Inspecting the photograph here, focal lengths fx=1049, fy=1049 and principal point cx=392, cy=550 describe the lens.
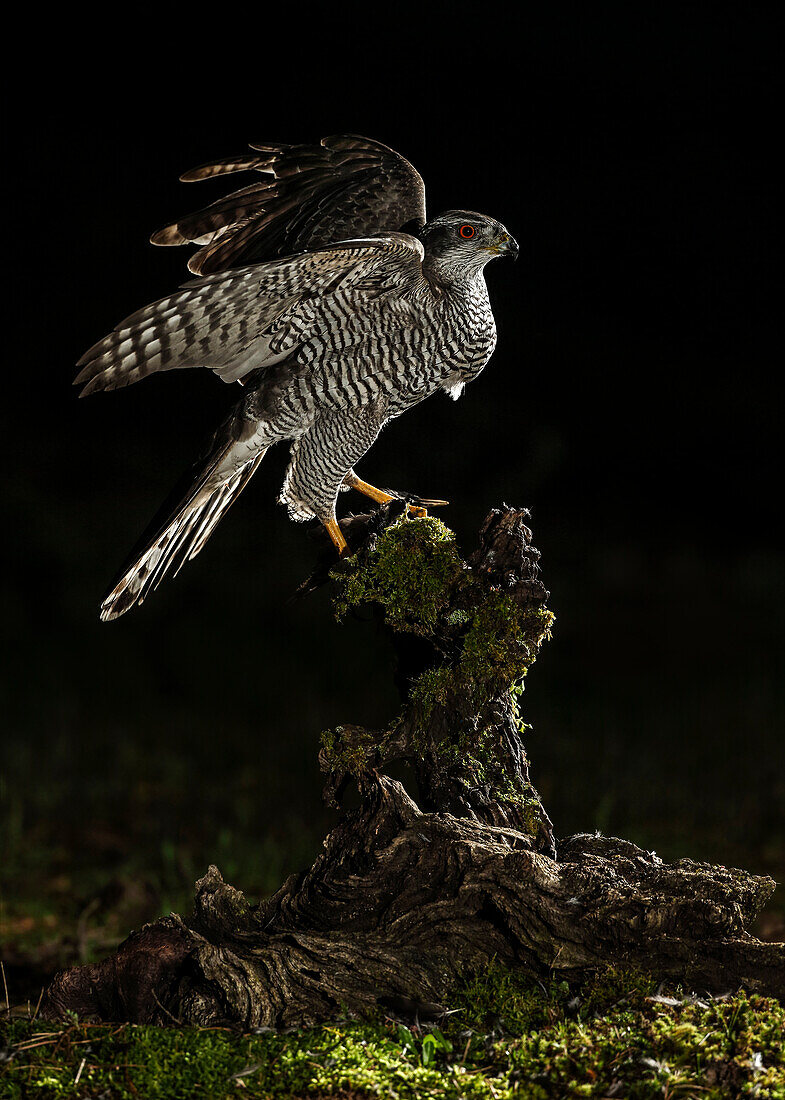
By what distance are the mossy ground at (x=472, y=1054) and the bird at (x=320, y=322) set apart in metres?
1.12

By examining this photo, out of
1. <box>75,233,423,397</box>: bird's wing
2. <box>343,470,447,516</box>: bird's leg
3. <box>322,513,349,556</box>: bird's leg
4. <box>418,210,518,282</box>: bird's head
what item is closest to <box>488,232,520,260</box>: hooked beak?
<box>418,210,518,282</box>: bird's head

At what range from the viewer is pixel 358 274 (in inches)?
102

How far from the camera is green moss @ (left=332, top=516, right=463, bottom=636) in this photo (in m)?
2.51

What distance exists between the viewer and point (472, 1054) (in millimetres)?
2016

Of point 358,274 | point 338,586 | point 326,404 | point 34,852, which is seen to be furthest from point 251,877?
point 358,274

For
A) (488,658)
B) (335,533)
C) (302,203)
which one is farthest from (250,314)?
(488,658)

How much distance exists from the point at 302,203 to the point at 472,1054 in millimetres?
2141

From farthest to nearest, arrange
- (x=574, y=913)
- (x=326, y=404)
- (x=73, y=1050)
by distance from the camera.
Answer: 1. (x=326, y=404)
2. (x=574, y=913)
3. (x=73, y=1050)

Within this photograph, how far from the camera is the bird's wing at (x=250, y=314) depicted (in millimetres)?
2395

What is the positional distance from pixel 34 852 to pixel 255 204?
2.82 metres

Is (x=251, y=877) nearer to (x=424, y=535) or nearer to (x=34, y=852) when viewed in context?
(x=34, y=852)

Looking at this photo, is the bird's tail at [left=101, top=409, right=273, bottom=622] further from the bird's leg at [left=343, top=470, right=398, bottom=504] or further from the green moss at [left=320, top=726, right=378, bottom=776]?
the green moss at [left=320, top=726, right=378, bottom=776]

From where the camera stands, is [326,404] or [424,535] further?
[326,404]

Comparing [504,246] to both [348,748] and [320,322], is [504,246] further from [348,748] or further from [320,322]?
[348,748]
